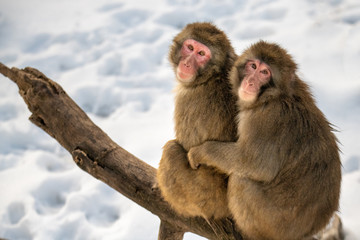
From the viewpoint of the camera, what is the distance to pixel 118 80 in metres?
5.99

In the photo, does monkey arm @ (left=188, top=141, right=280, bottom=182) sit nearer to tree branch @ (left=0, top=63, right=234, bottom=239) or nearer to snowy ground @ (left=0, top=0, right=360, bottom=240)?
tree branch @ (left=0, top=63, right=234, bottom=239)

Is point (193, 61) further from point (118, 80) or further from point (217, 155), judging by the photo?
point (118, 80)

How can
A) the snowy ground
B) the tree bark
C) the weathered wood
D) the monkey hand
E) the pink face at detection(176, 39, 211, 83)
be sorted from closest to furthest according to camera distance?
the monkey hand, the pink face at detection(176, 39, 211, 83), the tree bark, the weathered wood, the snowy ground

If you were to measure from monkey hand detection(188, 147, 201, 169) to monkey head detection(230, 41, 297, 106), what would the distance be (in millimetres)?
424

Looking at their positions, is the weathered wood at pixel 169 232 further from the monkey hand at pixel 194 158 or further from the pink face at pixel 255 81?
the pink face at pixel 255 81

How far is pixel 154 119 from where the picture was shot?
223 inches

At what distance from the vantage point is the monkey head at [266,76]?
117 inches

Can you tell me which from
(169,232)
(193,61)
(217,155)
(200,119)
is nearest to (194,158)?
(217,155)

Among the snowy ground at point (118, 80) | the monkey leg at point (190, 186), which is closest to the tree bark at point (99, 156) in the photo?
the monkey leg at point (190, 186)

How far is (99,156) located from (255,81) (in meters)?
1.35

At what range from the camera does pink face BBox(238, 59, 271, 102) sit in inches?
116

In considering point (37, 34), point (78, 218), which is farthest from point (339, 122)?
point (37, 34)

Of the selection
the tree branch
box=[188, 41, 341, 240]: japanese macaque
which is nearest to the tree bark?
the tree branch

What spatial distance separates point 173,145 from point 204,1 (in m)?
4.16
